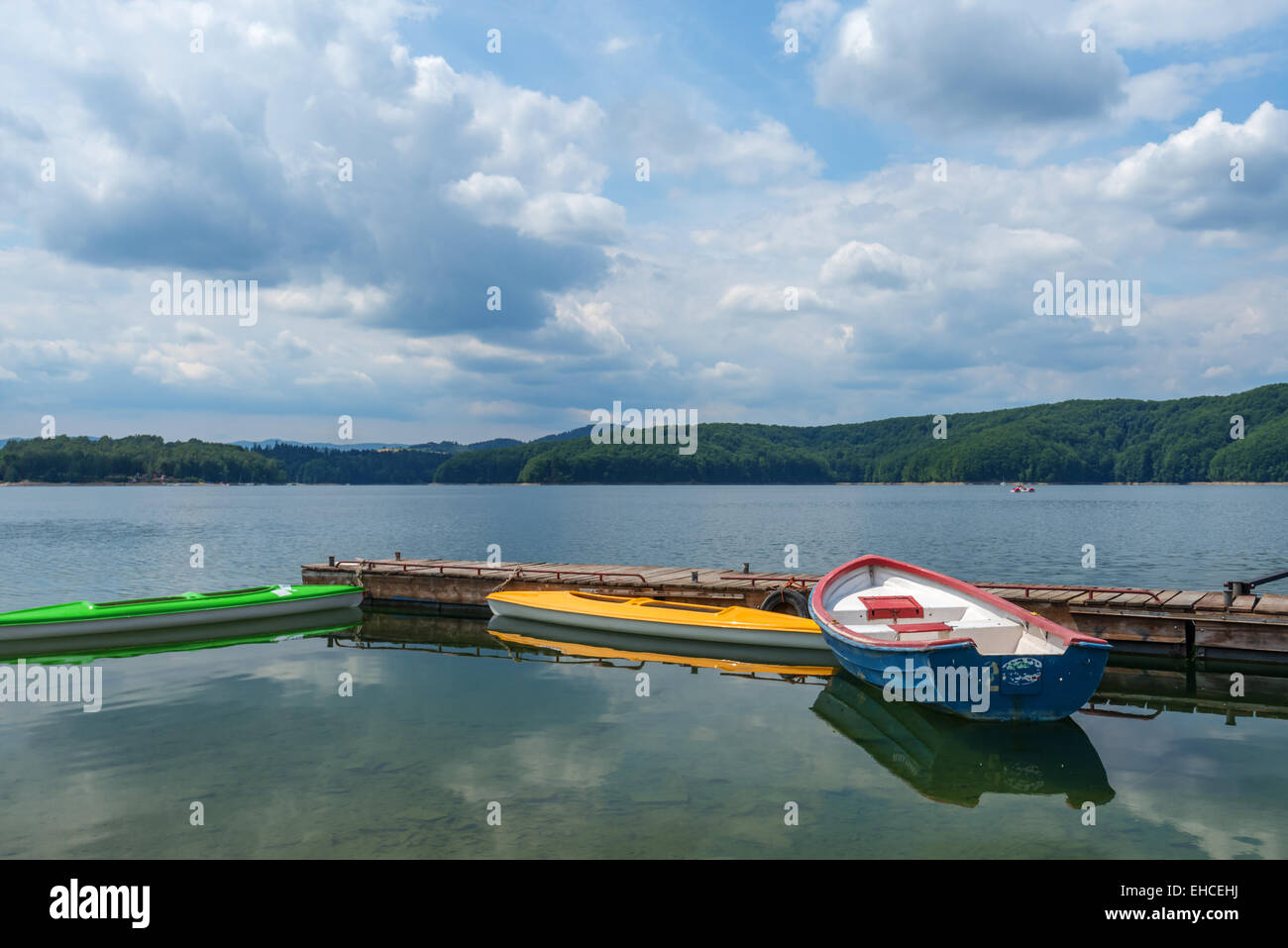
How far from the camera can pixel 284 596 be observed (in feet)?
92.2

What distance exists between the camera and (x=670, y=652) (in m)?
22.7

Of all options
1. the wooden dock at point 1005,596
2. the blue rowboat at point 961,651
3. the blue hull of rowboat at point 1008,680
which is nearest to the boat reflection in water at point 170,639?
the wooden dock at point 1005,596

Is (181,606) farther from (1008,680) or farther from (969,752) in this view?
(1008,680)

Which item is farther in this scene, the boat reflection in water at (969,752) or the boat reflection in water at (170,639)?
the boat reflection in water at (170,639)

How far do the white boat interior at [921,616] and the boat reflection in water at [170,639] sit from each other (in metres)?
17.2

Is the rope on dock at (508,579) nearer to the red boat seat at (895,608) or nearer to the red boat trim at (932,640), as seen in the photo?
the red boat trim at (932,640)

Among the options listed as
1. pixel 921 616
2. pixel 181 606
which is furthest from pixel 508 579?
pixel 921 616

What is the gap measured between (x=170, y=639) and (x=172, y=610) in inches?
41.2

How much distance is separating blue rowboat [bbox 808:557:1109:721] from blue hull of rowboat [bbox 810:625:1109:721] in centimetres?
2

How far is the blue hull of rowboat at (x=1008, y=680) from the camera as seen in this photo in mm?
14359

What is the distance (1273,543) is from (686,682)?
186ft
